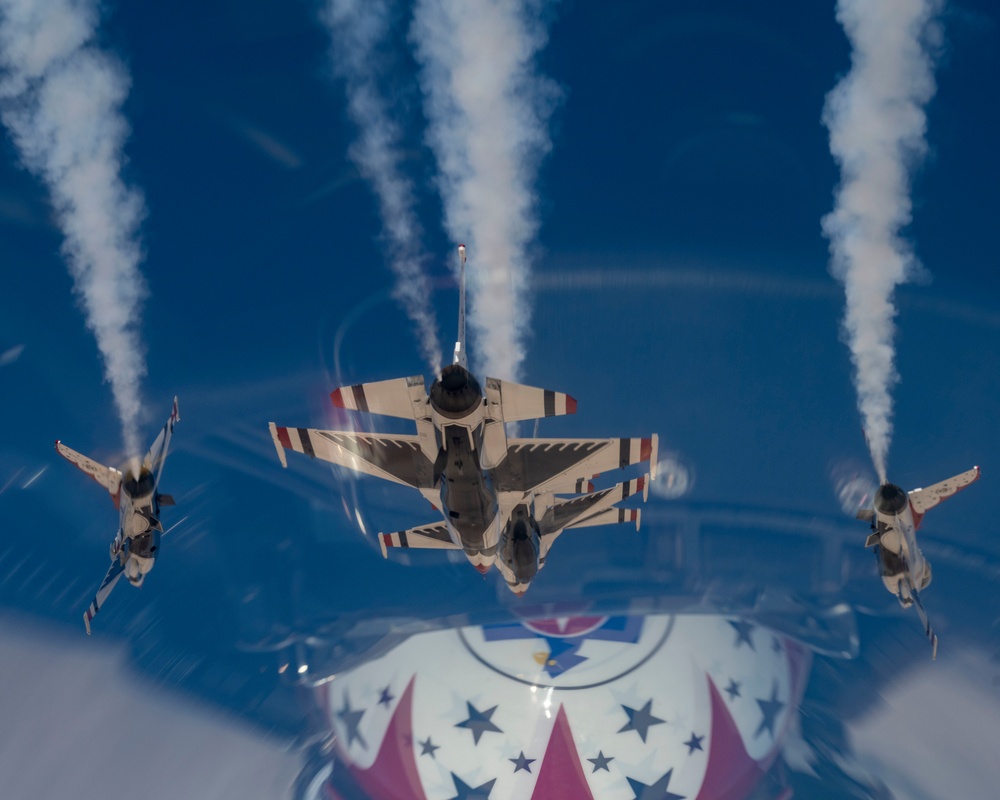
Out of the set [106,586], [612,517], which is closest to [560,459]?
[612,517]

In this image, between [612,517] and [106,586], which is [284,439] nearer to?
[106,586]

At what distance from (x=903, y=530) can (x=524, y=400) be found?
11.9 meters

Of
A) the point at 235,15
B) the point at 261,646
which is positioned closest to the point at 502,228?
the point at 235,15

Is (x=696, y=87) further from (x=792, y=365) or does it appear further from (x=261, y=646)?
(x=261, y=646)

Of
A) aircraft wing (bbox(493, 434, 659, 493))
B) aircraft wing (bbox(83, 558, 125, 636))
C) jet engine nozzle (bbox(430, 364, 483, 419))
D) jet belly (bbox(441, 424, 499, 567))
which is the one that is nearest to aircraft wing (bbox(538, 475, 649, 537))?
aircraft wing (bbox(493, 434, 659, 493))

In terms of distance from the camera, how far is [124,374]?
18031 millimetres

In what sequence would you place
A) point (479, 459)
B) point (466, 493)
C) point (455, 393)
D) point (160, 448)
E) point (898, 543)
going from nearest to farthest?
point (455, 393), point (479, 459), point (466, 493), point (160, 448), point (898, 543)

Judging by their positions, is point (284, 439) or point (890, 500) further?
point (890, 500)

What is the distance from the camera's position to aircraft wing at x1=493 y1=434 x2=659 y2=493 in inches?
678

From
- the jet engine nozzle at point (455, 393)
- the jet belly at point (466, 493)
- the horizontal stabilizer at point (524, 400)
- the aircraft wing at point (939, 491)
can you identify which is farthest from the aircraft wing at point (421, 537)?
the aircraft wing at point (939, 491)

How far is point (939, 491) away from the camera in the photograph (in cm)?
1967

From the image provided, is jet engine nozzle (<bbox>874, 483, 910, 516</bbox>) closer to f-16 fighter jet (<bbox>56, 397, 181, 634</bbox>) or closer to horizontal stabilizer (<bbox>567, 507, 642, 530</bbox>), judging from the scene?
horizontal stabilizer (<bbox>567, 507, 642, 530</bbox>)

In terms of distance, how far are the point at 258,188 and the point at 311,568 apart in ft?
40.2

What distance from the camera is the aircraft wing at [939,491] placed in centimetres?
1959
